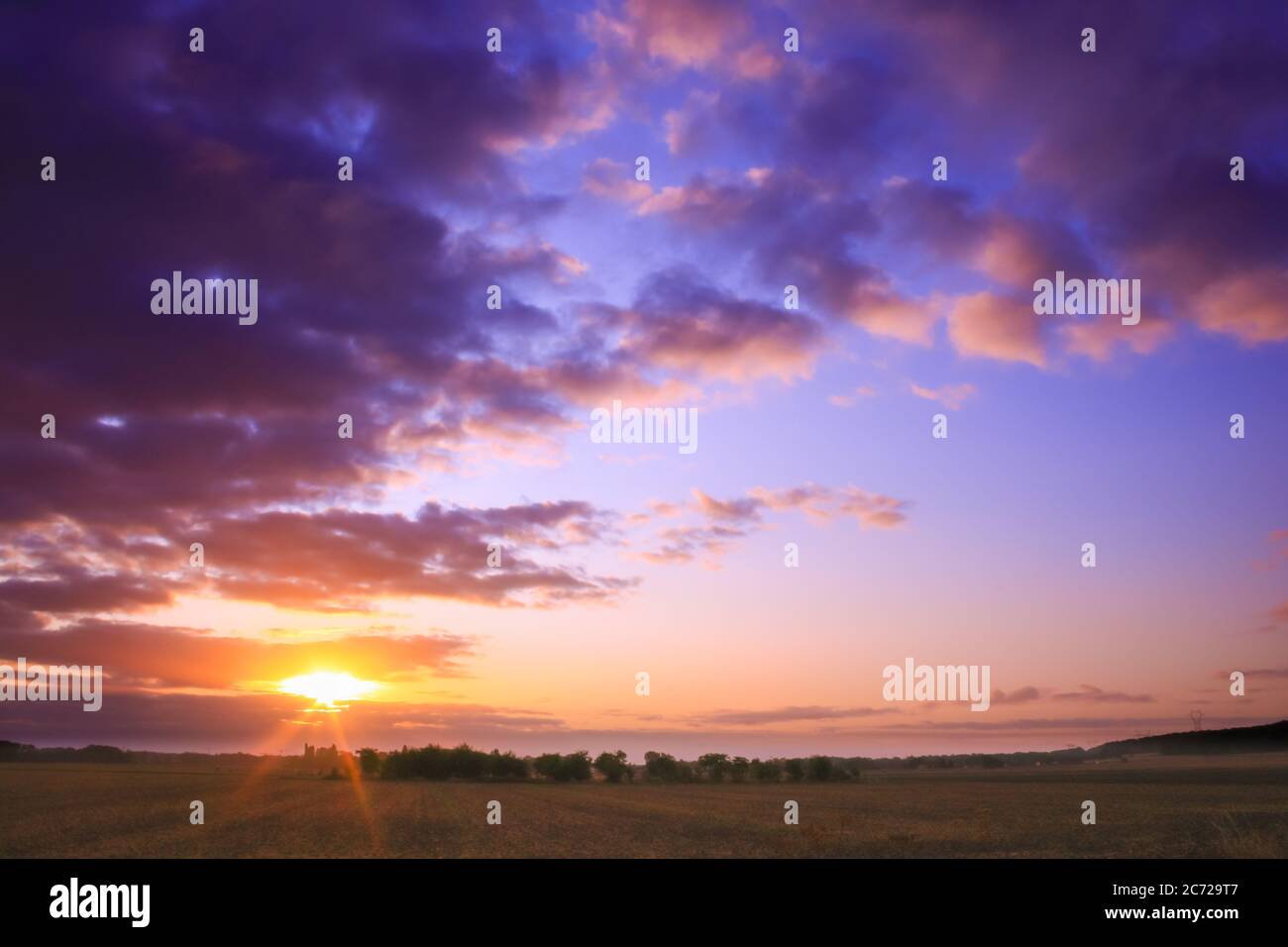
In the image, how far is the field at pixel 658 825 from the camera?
3791 cm

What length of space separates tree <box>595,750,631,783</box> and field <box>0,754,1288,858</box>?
2302 inches

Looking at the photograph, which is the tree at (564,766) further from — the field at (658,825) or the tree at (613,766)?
the field at (658,825)

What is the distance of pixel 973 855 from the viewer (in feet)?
116

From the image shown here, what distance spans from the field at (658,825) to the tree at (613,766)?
192 feet

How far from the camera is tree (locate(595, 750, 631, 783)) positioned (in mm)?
144125

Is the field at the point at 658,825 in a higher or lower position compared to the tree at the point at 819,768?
higher

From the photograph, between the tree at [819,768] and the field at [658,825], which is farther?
the tree at [819,768]

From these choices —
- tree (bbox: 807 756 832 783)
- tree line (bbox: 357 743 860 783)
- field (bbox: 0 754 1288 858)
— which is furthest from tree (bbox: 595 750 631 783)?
field (bbox: 0 754 1288 858)

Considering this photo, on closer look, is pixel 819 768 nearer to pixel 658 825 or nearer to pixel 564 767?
pixel 564 767

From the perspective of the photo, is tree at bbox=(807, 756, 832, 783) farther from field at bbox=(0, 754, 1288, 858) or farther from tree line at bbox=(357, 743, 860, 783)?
field at bbox=(0, 754, 1288, 858)

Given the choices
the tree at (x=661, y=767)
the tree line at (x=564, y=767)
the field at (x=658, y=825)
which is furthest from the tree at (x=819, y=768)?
the field at (x=658, y=825)
